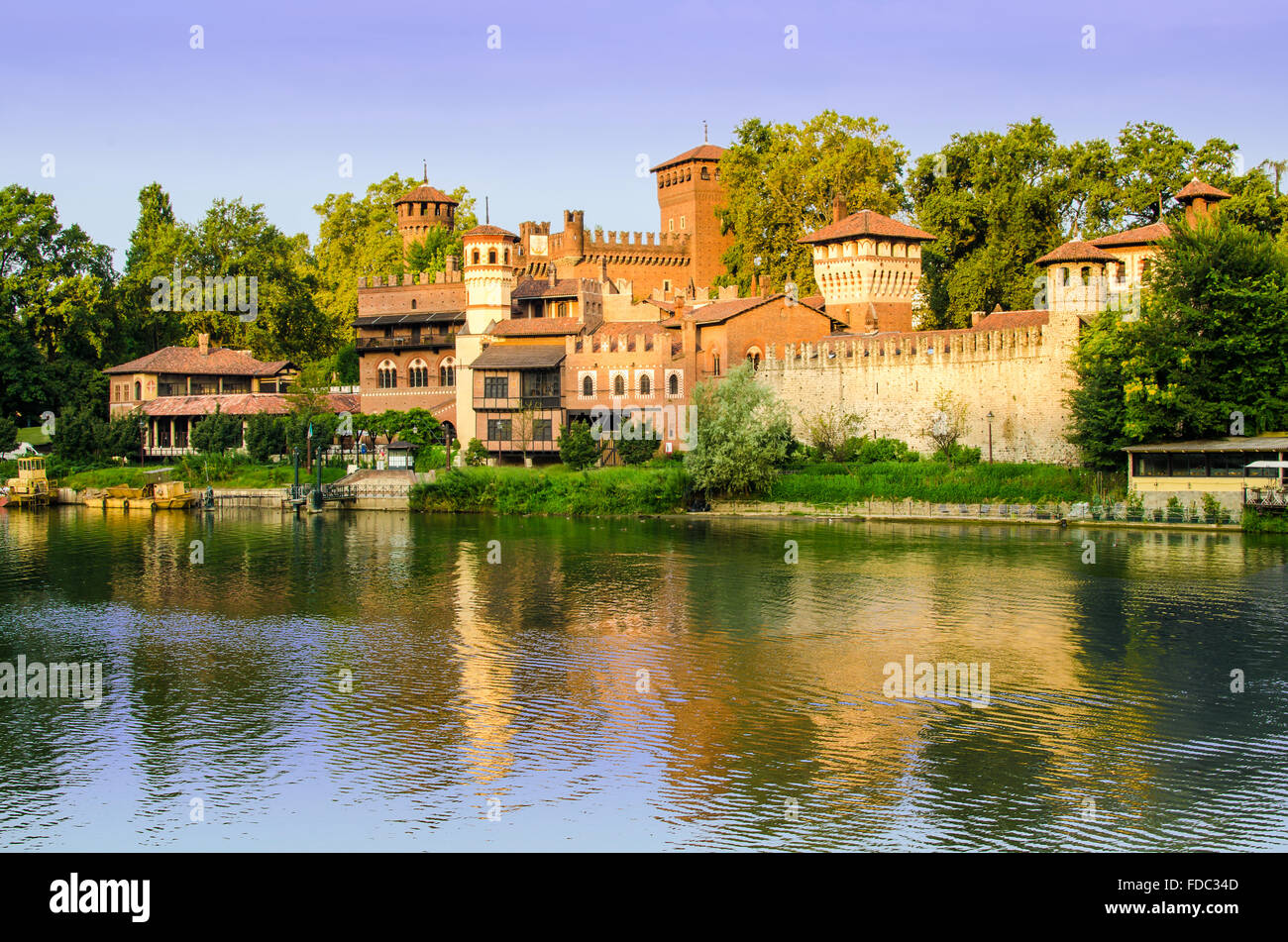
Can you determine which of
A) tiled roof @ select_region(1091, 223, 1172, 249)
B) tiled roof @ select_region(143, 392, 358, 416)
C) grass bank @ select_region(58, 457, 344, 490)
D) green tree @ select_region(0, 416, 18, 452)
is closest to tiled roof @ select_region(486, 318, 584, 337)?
tiled roof @ select_region(143, 392, 358, 416)

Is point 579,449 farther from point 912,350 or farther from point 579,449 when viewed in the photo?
point 912,350

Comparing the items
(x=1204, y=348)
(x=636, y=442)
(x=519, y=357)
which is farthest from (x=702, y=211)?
(x=1204, y=348)

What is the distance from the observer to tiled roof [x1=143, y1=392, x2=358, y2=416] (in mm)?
58250

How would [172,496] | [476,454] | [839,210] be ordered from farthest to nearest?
[476,454] → [172,496] → [839,210]

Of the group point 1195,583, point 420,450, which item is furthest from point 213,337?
point 1195,583

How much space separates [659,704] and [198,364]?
5056cm

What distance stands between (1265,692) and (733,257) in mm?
44543

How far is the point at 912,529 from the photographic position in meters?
37.7

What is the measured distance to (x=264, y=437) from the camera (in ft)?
180

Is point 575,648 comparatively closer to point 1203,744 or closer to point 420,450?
point 1203,744

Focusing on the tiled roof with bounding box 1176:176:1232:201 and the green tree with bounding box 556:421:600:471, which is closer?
the tiled roof with bounding box 1176:176:1232:201

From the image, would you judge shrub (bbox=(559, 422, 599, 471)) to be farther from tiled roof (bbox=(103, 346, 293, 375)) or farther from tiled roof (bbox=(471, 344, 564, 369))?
tiled roof (bbox=(103, 346, 293, 375))

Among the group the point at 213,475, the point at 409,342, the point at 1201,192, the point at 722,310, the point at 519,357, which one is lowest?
the point at 213,475

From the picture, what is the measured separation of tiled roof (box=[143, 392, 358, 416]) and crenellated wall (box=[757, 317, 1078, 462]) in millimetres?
21884
